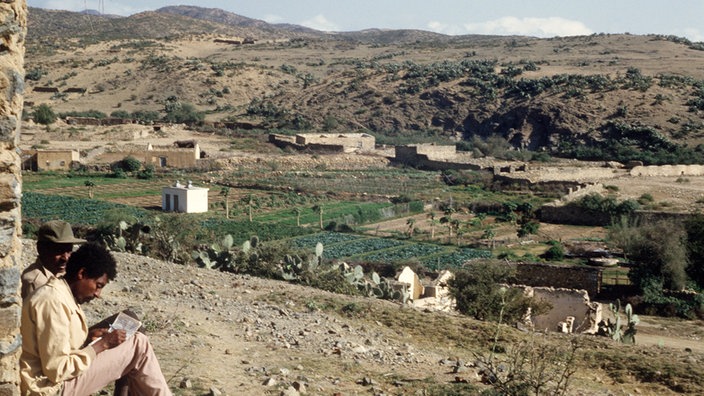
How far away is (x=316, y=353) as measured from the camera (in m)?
8.62

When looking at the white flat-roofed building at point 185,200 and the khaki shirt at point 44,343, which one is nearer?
the khaki shirt at point 44,343

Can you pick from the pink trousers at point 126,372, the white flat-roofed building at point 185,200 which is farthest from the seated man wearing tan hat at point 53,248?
the white flat-roofed building at point 185,200

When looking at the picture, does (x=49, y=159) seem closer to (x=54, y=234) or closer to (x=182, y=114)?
(x=182, y=114)

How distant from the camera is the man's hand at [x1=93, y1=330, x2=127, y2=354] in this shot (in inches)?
186

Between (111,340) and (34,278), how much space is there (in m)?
0.57

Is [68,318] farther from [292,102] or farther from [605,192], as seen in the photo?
[292,102]

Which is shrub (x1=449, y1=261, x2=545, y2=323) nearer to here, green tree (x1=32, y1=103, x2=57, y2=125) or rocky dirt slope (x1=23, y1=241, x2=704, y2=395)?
rocky dirt slope (x1=23, y1=241, x2=704, y2=395)

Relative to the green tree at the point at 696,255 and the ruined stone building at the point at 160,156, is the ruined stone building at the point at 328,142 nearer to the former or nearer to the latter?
the ruined stone building at the point at 160,156

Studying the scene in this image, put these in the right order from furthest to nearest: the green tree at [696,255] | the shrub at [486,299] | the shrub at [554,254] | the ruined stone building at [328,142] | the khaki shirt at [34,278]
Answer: the ruined stone building at [328,142]
the shrub at [554,254]
the green tree at [696,255]
the shrub at [486,299]
the khaki shirt at [34,278]

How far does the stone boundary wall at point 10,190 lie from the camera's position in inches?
147

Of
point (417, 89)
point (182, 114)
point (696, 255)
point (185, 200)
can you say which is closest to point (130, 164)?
point (185, 200)

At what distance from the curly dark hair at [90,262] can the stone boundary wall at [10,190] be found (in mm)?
1060

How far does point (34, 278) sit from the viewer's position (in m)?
4.50

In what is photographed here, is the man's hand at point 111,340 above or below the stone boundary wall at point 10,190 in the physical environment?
below
